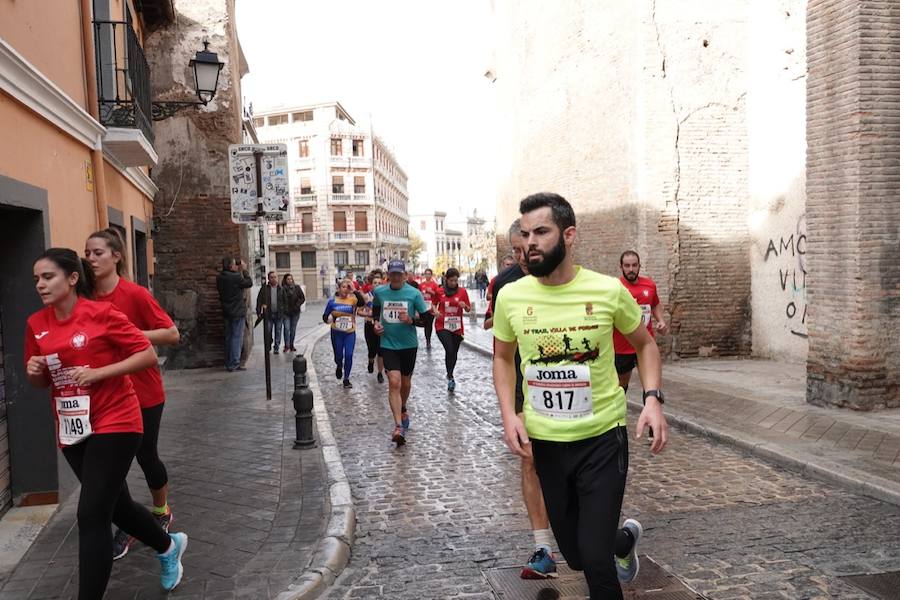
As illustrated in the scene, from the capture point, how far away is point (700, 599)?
400 cm

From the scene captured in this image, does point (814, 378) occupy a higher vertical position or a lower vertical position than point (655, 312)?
lower

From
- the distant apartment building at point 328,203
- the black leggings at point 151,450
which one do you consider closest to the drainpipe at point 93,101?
the black leggings at point 151,450

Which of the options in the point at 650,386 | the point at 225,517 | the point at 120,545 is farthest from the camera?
the point at 225,517

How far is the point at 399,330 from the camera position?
327 inches

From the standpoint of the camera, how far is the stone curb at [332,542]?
13.8 ft

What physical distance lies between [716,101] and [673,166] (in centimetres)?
140

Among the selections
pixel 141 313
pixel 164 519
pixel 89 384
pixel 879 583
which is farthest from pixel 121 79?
pixel 879 583

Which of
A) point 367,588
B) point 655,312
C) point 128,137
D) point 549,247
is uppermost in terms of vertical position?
point 128,137

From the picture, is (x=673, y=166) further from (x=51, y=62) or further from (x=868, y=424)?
(x=51, y=62)

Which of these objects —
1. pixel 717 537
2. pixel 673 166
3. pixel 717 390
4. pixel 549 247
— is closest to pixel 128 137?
pixel 549 247

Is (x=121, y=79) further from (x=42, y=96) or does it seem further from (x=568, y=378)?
(x=568, y=378)

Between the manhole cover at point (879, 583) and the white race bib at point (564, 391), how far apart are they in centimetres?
207

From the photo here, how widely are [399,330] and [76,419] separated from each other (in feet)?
16.1

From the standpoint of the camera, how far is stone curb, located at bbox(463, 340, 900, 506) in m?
5.65
